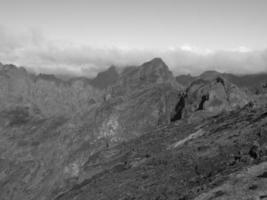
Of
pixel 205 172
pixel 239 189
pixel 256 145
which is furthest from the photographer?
pixel 205 172

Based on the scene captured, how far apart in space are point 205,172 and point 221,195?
22212 mm

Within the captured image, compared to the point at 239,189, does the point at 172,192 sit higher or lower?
lower

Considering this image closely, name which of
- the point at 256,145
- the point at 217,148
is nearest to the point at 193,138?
the point at 217,148

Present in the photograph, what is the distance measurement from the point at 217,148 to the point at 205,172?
16.5 metres

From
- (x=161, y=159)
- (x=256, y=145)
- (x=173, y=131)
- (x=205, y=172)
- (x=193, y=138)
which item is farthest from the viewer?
(x=173, y=131)

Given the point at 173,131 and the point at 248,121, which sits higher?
the point at 248,121

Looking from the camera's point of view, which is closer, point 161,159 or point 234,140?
point 234,140

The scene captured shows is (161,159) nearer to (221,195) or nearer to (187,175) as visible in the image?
(187,175)

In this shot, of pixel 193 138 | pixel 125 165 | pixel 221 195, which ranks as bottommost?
pixel 125 165

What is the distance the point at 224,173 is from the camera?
60.9 metres

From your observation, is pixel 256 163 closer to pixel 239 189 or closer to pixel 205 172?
pixel 239 189

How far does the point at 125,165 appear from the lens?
122000 mm

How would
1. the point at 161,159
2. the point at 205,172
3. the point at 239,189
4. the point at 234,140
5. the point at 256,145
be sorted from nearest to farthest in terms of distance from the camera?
1. the point at 239,189
2. the point at 256,145
3. the point at 205,172
4. the point at 234,140
5. the point at 161,159

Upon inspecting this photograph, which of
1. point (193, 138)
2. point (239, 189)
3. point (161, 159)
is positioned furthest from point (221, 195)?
point (193, 138)
